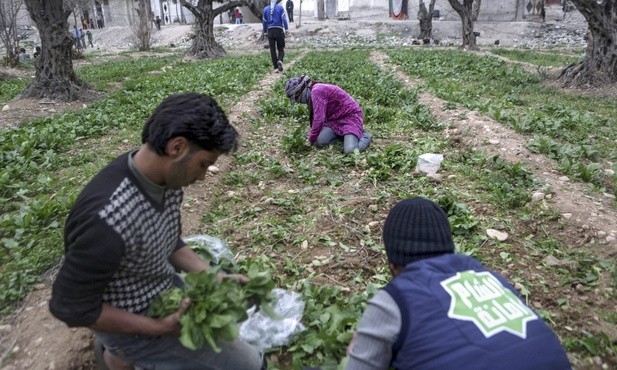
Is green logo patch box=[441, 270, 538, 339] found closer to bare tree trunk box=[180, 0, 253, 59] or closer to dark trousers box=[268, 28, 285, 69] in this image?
dark trousers box=[268, 28, 285, 69]

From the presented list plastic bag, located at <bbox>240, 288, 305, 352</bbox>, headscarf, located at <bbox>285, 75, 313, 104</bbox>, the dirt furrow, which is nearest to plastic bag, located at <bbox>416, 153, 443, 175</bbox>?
the dirt furrow

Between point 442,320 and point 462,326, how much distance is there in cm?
6

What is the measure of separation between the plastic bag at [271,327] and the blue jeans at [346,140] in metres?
3.24

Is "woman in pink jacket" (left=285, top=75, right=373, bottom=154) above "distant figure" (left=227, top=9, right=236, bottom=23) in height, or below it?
below

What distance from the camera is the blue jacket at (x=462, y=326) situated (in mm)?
1526

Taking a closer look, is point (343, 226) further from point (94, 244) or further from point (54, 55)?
point (54, 55)

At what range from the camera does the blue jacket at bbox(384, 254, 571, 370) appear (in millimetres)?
1526

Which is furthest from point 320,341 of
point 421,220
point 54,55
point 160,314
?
point 54,55

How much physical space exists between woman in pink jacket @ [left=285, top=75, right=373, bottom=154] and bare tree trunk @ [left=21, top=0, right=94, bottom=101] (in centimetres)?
611

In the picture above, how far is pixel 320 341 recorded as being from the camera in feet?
8.89

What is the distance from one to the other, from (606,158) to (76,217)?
18.9ft

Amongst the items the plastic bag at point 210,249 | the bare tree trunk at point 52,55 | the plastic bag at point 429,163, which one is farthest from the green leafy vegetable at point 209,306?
the bare tree trunk at point 52,55

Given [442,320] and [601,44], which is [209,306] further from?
[601,44]

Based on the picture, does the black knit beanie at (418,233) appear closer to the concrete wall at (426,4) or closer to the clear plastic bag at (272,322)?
the clear plastic bag at (272,322)
